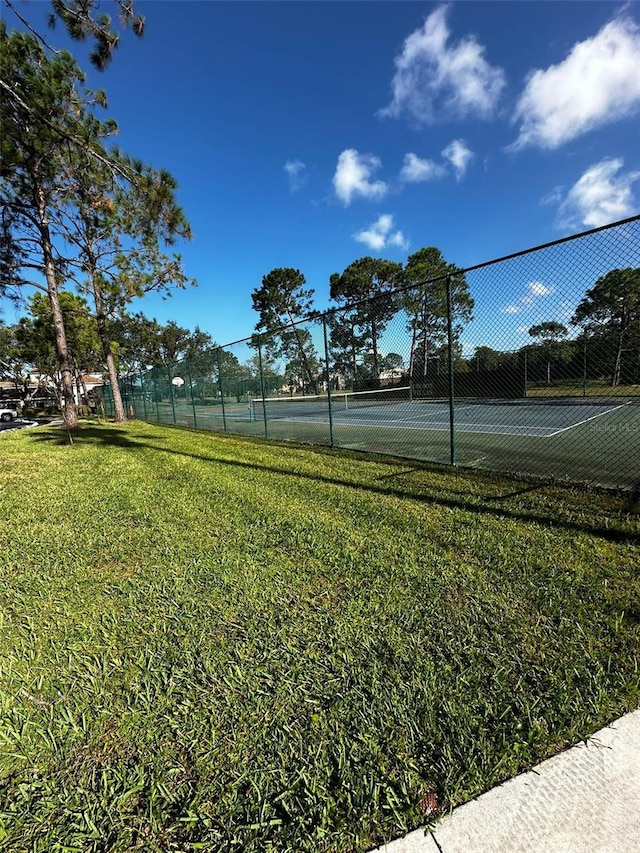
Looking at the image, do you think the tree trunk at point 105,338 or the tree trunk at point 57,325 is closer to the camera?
the tree trunk at point 57,325

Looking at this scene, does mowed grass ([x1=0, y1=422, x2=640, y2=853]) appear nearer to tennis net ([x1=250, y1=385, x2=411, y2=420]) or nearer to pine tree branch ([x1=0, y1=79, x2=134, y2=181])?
pine tree branch ([x1=0, y1=79, x2=134, y2=181])

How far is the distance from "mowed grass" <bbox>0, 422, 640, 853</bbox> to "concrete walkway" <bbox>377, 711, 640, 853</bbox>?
5 centimetres

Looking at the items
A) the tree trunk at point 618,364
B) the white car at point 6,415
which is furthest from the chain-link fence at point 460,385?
the white car at point 6,415

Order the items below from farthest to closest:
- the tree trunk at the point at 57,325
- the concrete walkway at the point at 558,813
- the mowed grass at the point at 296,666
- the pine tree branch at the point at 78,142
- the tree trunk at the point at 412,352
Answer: the tree trunk at the point at 57,325 → the tree trunk at the point at 412,352 → the pine tree branch at the point at 78,142 → the mowed grass at the point at 296,666 → the concrete walkway at the point at 558,813

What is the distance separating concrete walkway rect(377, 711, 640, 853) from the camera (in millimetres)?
1093

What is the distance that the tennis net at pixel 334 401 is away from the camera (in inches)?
345

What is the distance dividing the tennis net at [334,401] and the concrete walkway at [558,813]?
6.73m

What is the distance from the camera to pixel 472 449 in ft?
22.6

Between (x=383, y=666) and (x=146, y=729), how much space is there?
0.96m

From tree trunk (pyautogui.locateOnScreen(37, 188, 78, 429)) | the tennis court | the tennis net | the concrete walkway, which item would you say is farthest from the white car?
the concrete walkway

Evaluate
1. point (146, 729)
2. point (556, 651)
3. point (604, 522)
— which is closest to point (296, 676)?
point (146, 729)

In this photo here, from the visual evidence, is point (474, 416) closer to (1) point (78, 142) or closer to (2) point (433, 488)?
(2) point (433, 488)

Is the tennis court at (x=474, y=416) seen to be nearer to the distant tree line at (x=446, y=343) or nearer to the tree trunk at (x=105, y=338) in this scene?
the distant tree line at (x=446, y=343)

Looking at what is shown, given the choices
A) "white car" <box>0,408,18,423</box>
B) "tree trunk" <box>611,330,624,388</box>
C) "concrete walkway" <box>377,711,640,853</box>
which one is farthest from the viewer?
"white car" <box>0,408,18,423</box>
